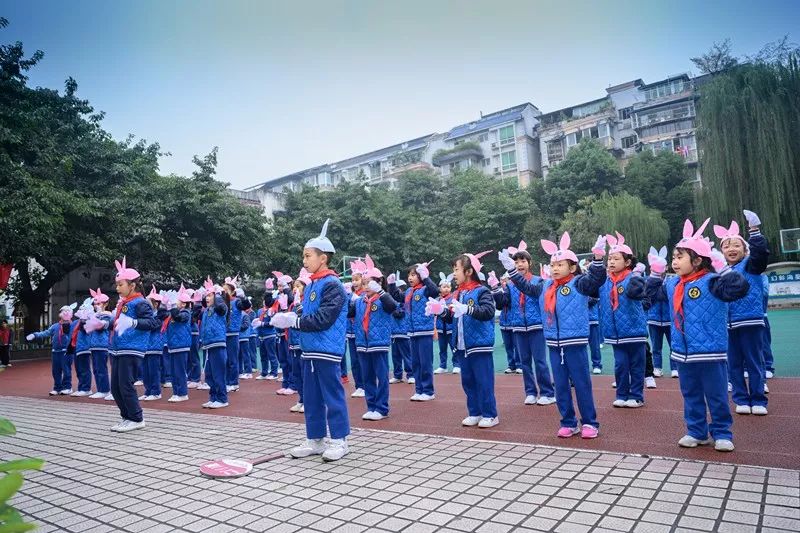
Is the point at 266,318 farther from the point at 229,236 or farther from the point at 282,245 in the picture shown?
the point at 282,245

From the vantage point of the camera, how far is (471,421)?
19.8 ft

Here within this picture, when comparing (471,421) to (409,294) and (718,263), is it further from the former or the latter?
(409,294)

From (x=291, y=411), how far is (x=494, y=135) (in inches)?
1679

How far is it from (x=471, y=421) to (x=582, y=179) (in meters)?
32.2

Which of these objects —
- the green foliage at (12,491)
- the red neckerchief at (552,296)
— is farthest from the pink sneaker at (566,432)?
the green foliage at (12,491)

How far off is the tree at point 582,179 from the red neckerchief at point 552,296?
1207 inches

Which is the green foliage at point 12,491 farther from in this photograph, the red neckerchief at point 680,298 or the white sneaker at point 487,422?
the white sneaker at point 487,422

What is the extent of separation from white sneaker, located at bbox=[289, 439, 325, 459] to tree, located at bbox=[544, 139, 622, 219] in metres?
32.0

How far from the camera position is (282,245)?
26781mm

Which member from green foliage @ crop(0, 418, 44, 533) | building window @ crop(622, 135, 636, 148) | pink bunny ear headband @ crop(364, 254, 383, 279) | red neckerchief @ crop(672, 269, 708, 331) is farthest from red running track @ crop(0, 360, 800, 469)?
building window @ crop(622, 135, 636, 148)

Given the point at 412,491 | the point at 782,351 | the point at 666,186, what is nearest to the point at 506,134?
the point at 666,186

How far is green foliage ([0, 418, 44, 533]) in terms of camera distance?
1.14 m

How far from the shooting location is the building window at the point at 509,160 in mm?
45562

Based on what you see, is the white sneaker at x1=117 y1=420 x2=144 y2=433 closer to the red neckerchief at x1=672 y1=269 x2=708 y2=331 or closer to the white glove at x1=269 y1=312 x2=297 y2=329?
the white glove at x1=269 y1=312 x2=297 y2=329
